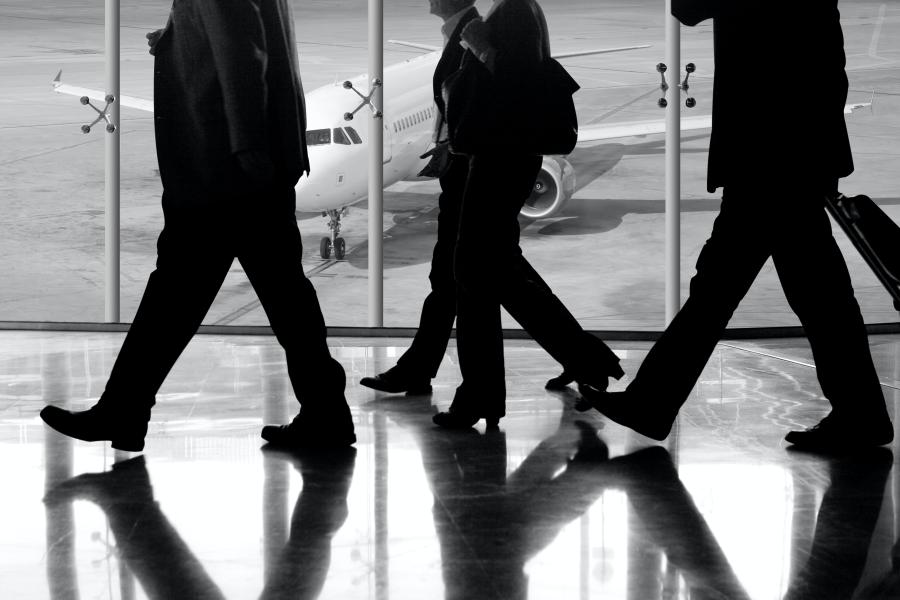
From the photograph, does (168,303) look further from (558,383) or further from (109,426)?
(558,383)

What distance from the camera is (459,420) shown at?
3.86 m

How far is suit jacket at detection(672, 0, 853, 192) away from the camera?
340 centimetres

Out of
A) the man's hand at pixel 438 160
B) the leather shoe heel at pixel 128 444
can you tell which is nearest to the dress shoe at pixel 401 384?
the man's hand at pixel 438 160

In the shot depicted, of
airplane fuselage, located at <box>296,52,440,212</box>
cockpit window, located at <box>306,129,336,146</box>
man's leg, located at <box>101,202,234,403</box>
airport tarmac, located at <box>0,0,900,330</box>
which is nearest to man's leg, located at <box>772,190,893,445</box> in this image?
man's leg, located at <box>101,202,234,403</box>

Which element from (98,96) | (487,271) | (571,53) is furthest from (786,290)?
(571,53)

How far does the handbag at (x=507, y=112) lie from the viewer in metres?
3.71

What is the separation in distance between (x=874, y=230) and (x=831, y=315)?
25 centimetres

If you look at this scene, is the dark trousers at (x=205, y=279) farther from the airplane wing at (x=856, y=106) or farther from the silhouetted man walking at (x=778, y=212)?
the airplane wing at (x=856, y=106)

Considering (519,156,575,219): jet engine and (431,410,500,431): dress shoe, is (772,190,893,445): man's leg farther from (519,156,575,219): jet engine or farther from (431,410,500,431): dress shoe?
(519,156,575,219): jet engine

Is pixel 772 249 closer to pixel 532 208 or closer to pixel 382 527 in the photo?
pixel 382 527

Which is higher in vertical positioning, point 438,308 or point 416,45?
point 416,45

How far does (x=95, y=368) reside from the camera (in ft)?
16.5

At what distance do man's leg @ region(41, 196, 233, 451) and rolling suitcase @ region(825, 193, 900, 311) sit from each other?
1.60 meters

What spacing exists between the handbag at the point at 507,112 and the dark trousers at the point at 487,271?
0.06 meters
